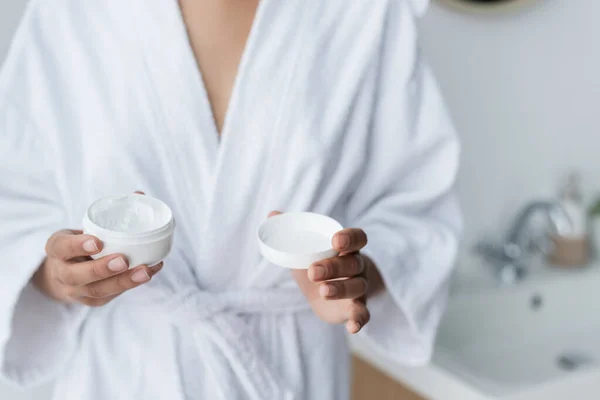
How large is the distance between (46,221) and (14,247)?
51 mm

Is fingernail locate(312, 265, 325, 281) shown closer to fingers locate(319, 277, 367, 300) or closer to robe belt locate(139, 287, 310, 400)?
fingers locate(319, 277, 367, 300)

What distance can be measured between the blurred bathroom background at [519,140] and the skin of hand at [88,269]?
38.1 inches

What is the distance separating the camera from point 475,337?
72.1 inches

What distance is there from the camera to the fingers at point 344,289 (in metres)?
0.75

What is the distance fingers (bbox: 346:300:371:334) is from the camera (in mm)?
781

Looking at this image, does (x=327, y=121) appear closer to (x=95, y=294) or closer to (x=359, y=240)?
(x=359, y=240)

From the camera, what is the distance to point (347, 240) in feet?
2.44

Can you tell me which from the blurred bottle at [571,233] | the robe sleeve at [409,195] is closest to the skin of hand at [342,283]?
the robe sleeve at [409,195]

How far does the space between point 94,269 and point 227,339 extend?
255 mm

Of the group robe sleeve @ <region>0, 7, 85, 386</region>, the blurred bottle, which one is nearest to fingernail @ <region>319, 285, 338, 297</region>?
robe sleeve @ <region>0, 7, 85, 386</region>

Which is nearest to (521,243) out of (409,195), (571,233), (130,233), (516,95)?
(571,233)

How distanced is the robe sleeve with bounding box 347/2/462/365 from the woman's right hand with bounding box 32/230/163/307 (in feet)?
1.22

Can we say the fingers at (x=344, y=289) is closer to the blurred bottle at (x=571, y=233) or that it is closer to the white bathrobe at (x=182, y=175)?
the white bathrobe at (x=182, y=175)

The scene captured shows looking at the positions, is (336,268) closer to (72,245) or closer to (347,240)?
(347,240)
